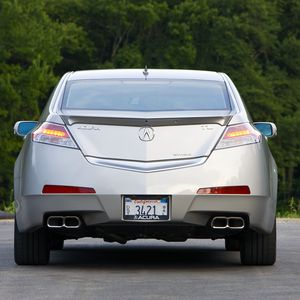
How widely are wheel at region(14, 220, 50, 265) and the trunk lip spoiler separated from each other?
0.92m

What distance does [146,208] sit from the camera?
10.8 meters

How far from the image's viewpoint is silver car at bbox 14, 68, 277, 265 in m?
10.8

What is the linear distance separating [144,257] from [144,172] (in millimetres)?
2102

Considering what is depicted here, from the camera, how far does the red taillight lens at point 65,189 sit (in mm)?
10812

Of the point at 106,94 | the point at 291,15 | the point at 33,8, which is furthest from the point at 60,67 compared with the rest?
the point at 106,94

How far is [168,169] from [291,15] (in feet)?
220

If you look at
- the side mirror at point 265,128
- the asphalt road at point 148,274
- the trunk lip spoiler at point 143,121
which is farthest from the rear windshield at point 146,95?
the asphalt road at point 148,274

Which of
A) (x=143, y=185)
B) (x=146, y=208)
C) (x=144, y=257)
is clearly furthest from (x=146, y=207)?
(x=144, y=257)

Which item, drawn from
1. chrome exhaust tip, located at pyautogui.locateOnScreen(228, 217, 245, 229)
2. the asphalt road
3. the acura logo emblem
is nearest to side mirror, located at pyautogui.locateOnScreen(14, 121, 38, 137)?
the asphalt road

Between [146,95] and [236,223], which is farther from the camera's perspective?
[146,95]

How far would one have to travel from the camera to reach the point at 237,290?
9.90m

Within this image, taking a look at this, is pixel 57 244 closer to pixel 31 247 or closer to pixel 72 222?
pixel 31 247

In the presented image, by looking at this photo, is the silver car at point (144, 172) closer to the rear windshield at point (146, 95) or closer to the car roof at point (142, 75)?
the rear windshield at point (146, 95)

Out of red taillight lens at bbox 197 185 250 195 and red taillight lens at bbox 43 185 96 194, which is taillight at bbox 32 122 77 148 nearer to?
red taillight lens at bbox 43 185 96 194
